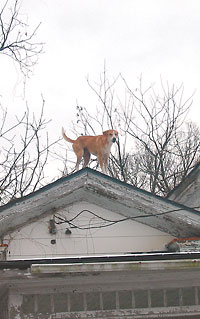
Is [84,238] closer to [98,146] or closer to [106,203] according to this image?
[106,203]

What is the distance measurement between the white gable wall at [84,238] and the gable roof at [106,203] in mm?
111

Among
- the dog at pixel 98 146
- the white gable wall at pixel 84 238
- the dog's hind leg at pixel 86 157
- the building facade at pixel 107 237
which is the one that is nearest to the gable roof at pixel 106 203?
the building facade at pixel 107 237

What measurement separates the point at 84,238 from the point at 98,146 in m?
1.96

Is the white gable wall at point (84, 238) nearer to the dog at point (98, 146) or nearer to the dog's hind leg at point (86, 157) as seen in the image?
the dog at point (98, 146)

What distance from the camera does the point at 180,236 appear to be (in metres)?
10.2

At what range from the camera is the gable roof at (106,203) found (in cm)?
975

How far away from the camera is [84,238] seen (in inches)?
395

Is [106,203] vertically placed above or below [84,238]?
above

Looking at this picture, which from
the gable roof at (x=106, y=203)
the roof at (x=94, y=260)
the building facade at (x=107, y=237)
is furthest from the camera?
the gable roof at (x=106, y=203)

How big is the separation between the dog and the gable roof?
3.66 feet

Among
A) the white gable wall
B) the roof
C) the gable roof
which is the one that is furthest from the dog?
the roof

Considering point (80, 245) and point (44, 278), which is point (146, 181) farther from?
point (44, 278)

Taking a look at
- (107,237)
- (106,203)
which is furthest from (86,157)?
(107,237)

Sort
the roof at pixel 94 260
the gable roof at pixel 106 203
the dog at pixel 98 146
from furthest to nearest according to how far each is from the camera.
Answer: the dog at pixel 98 146, the gable roof at pixel 106 203, the roof at pixel 94 260
